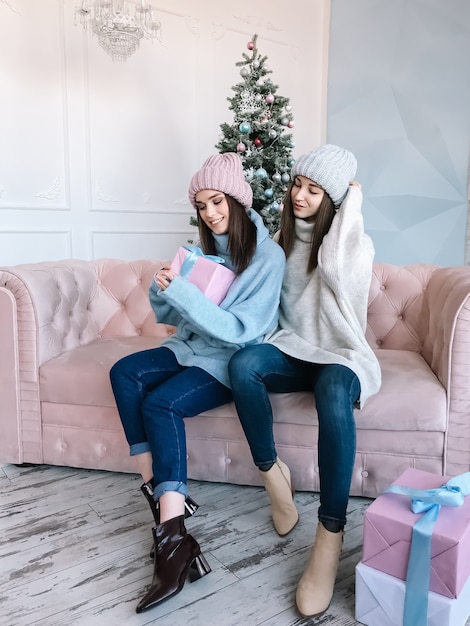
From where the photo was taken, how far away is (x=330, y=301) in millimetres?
1617

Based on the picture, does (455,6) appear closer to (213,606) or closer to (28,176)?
(28,176)

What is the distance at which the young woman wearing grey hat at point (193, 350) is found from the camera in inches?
55.7

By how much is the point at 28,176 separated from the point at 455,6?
145 inches

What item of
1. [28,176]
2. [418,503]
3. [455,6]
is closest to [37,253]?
[28,176]

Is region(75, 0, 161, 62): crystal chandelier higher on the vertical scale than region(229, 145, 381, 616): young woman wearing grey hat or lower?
higher

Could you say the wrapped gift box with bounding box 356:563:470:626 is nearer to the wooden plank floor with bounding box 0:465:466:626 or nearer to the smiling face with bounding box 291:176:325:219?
the wooden plank floor with bounding box 0:465:466:626

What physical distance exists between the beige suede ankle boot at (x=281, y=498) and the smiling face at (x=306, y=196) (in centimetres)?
79

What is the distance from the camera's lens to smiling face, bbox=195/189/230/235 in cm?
168

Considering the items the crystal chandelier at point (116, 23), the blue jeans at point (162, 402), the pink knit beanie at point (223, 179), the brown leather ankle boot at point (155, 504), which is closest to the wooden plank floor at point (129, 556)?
the brown leather ankle boot at point (155, 504)

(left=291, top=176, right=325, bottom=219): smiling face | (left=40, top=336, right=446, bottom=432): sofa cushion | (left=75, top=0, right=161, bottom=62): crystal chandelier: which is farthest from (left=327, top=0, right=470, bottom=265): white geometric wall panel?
(left=291, top=176, right=325, bottom=219): smiling face

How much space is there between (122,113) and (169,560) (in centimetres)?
383

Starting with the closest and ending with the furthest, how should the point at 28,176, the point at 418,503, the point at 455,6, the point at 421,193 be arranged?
the point at 418,503 → the point at 28,176 → the point at 455,6 → the point at 421,193

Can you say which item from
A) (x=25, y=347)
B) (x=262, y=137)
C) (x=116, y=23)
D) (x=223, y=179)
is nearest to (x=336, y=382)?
(x=223, y=179)

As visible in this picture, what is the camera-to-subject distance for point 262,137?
3.61m
